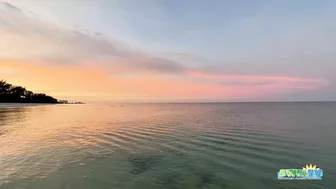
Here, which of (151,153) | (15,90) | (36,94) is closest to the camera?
(151,153)

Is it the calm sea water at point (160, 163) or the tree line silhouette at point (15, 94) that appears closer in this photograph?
the calm sea water at point (160, 163)

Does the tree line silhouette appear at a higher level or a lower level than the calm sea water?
higher

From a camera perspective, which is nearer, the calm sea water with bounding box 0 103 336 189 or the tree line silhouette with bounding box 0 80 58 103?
the calm sea water with bounding box 0 103 336 189

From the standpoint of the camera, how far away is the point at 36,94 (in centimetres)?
17675

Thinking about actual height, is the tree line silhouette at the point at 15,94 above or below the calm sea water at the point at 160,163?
above

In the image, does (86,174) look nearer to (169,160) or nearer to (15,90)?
(169,160)

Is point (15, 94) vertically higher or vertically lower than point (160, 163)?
higher

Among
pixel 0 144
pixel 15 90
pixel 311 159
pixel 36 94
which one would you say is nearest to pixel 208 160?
pixel 311 159

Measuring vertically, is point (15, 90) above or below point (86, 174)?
above

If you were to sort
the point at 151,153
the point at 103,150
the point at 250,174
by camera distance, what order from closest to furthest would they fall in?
the point at 250,174 < the point at 151,153 < the point at 103,150

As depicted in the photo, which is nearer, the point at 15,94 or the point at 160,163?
the point at 160,163

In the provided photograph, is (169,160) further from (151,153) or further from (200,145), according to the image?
(200,145)

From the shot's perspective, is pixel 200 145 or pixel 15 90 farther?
pixel 15 90

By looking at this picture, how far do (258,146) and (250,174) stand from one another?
8.87 meters
